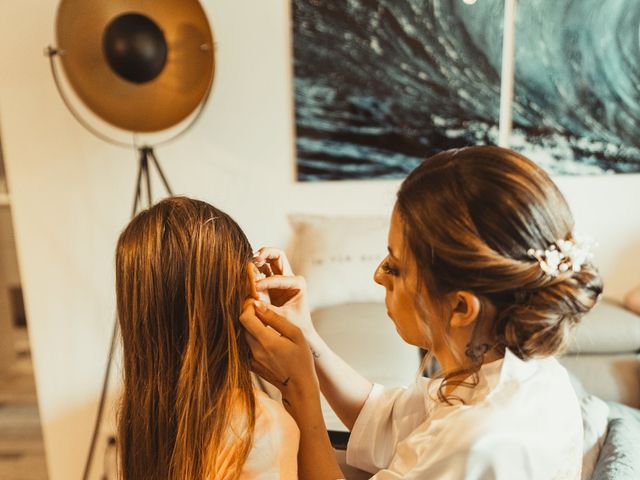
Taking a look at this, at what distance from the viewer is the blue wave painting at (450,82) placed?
1.84 m

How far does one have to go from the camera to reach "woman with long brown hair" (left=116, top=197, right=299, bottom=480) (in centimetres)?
77

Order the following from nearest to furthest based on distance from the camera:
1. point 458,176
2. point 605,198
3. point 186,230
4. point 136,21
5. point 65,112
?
point 458,176 → point 186,230 → point 136,21 → point 65,112 → point 605,198

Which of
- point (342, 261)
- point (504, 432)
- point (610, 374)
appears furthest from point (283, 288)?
point (610, 374)

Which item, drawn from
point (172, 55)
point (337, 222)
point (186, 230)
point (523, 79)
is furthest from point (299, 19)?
point (186, 230)

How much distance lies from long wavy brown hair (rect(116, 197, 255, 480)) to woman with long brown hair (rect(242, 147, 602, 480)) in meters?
0.06

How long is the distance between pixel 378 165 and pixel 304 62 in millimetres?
504

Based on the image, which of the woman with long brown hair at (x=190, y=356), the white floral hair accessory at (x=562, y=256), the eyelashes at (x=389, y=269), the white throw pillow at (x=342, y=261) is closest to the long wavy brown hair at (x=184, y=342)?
the woman with long brown hair at (x=190, y=356)

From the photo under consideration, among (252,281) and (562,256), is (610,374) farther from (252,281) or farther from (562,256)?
(252,281)

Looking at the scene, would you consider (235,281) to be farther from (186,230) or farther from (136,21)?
(136,21)

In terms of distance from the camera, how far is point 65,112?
180cm

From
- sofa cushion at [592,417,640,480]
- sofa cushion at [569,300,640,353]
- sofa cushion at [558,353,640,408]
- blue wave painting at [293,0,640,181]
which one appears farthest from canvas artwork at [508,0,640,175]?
sofa cushion at [592,417,640,480]

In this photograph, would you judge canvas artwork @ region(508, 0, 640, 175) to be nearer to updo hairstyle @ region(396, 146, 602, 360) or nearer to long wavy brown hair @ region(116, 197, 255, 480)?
updo hairstyle @ region(396, 146, 602, 360)

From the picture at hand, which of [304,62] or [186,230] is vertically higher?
[304,62]

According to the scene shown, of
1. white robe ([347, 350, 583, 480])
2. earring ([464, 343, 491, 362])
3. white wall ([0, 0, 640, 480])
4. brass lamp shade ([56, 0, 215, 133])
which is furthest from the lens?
white wall ([0, 0, 640, 480])
